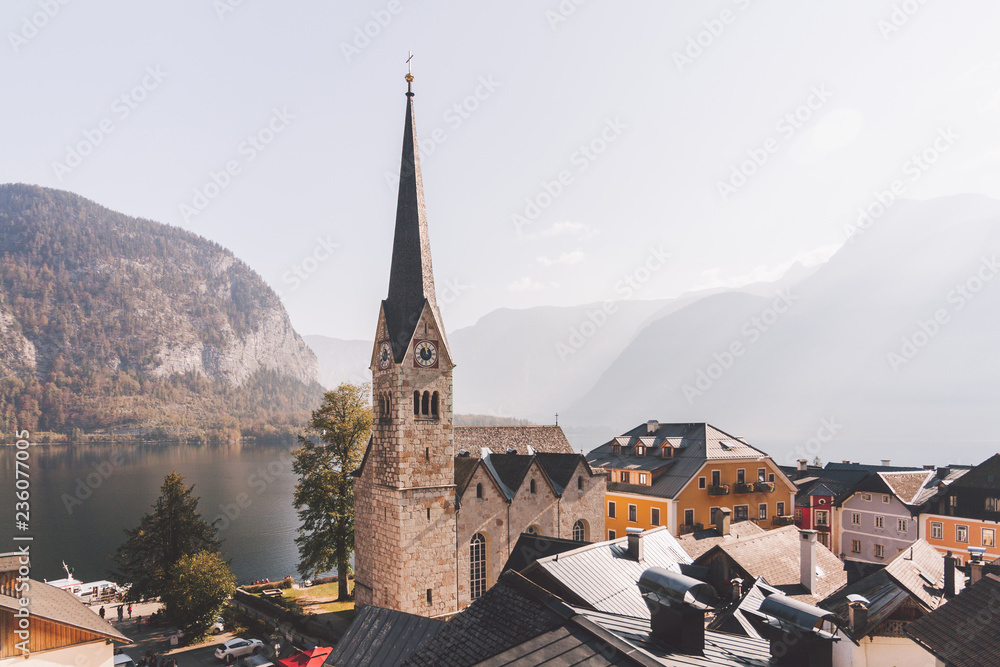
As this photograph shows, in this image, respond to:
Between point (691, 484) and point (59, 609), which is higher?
point (691, 484)

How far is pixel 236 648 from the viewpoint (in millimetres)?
31844

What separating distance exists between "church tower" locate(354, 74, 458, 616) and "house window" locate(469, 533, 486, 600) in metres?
2.48

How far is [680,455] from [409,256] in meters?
28.0

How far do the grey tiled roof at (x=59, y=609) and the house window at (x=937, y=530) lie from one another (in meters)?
50.8

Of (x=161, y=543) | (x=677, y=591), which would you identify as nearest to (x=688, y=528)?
(x=161, y=543)

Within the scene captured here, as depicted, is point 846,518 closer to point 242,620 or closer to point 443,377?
point 443,377

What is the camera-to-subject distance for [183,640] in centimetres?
3362

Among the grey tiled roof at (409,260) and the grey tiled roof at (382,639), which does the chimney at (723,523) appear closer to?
the grey tiled roof at (409,260)

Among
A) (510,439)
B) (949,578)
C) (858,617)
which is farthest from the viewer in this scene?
(510,439)

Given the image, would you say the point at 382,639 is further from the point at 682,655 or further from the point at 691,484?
the point at 691,484

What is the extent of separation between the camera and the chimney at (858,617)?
647 inches

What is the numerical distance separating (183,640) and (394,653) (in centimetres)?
2446

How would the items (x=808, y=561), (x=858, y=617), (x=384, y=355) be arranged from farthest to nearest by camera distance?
1. (x=384, y=355)
2. (x=808, y=561)
3. (x=858, y=617)

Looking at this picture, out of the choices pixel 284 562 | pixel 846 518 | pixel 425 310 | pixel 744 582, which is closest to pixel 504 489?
pixel 425 310
